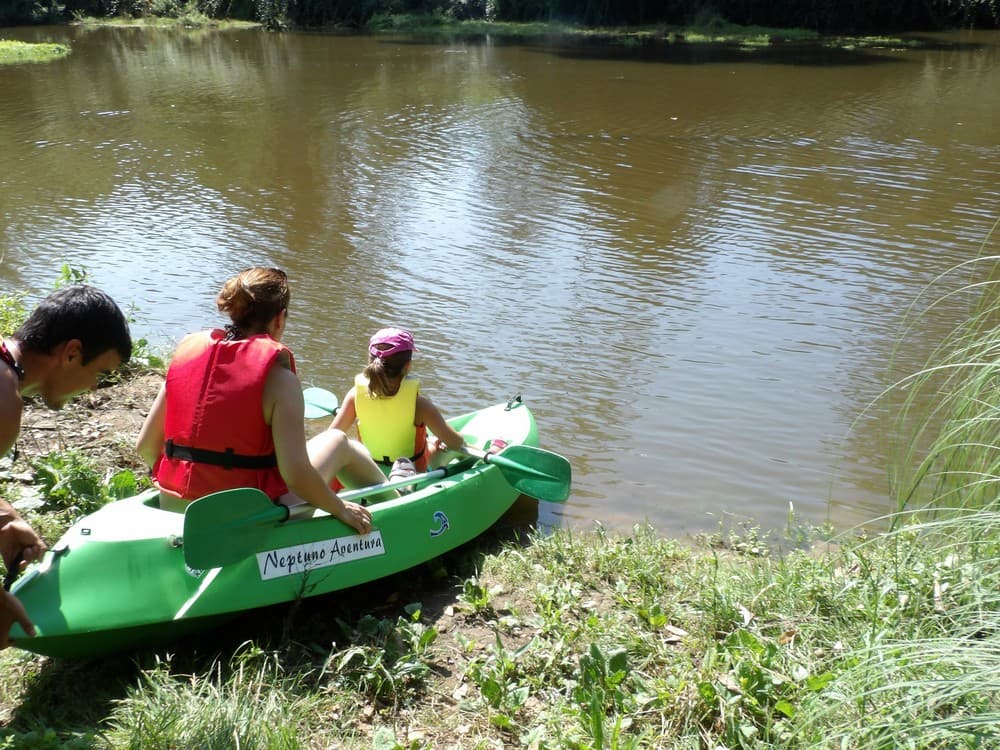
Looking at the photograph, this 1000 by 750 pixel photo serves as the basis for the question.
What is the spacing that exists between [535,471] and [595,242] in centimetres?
548

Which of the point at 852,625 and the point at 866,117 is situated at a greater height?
the point at 866,117

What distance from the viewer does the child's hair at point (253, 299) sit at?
3188mm

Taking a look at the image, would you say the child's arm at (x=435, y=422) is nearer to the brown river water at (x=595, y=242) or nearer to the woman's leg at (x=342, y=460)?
the woman's leg at (x=342, y=460)

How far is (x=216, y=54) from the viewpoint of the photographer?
30953mm

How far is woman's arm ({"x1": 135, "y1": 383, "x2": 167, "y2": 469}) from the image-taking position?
136 inches

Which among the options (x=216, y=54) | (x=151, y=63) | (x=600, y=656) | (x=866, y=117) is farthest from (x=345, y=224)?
(x=216, y=54)

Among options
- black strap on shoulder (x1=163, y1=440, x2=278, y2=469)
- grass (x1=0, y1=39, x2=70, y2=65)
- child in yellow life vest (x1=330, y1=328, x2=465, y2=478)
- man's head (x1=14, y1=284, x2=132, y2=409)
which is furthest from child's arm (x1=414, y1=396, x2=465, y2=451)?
grass (x1=0, y1=39, x2=70, y2=65)

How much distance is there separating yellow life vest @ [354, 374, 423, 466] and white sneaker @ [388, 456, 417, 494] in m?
0.09

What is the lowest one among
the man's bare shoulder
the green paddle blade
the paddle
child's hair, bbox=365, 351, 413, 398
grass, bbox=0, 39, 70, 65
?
the green paddle blade

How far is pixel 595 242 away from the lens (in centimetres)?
952

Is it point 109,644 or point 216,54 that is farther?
point 216,54

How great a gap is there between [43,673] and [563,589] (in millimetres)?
1754

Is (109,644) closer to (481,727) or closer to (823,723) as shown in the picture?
(481,727)

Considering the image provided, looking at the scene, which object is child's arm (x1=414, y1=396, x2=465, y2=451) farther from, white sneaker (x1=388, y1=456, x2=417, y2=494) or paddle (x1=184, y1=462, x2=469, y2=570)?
paddle (x1=184, y1=462, x2=469, y2=570)
